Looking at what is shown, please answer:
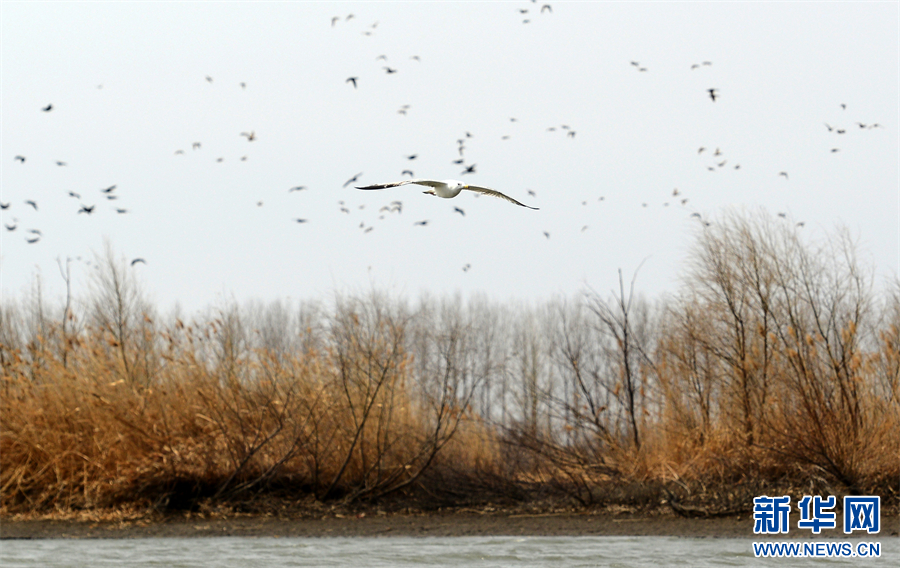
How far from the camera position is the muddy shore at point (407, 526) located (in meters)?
14.3

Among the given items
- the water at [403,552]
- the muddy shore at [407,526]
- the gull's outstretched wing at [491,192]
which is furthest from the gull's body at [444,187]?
the muddy shore at [407,526]

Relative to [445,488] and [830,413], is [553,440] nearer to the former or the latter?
[445,488]

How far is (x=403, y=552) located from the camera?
1267 cm

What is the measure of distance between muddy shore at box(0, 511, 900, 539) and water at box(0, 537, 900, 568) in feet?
1.65

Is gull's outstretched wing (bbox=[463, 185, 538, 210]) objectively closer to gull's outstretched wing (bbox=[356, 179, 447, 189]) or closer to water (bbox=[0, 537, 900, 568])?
gull's outstretched wing (bbox=[356, 179, 447, 189])

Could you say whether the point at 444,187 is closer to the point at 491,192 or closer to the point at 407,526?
the point at 491,192

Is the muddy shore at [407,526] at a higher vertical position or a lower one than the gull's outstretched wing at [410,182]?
lower

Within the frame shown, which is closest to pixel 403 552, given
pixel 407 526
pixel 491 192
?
pixel 407 526

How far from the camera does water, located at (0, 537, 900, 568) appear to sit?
37.6 ft

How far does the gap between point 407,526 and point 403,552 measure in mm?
2806

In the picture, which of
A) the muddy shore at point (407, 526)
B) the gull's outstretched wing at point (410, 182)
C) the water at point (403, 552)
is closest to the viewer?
the gull's outstretched wing at point (410, 182)

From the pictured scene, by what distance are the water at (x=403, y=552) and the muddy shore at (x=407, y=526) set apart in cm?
50

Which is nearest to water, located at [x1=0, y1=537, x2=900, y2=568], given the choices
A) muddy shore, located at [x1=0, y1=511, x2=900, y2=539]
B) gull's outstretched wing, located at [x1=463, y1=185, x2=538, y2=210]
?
muddy shore, located at [x1=0, y1=511, x2=900, y2=539]

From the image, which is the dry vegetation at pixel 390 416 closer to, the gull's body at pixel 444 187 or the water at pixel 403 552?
the water at pixel 403 552
